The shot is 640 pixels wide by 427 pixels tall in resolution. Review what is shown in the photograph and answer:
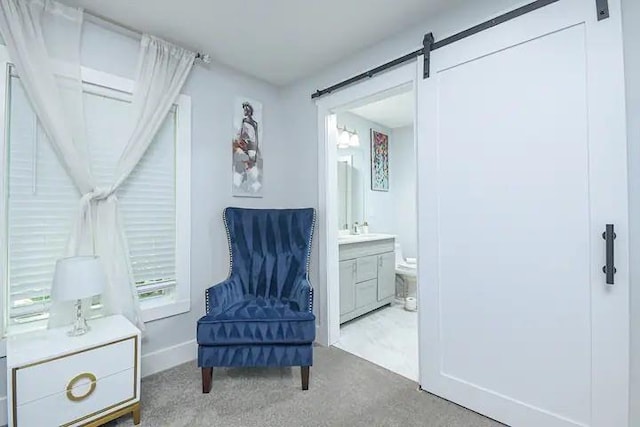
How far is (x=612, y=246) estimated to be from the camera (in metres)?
1.38

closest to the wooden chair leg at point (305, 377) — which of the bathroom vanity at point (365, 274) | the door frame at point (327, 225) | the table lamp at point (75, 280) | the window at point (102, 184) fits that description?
the door frame at point (327, 225)

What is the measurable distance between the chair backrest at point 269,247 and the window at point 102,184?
38cm

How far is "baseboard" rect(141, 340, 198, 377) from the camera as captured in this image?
2.21 meters

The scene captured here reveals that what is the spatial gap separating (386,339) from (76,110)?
2.86 metres

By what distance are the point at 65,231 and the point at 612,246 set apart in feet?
9.35

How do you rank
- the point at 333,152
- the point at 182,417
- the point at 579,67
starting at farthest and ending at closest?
1. the point at 333,152
2. the point at 182,417
3. the point at 579,67

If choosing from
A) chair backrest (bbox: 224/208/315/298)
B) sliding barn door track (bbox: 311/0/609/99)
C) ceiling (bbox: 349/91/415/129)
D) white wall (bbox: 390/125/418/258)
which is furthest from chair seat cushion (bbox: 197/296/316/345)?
white wall (bbox: 390/125/418/258)

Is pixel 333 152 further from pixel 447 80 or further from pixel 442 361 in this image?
pixel 442 361

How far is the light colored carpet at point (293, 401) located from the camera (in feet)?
5.64

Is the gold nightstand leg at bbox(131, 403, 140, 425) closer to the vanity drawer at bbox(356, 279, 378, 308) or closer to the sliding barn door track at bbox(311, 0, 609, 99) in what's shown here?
the vanity drawer at bbox(356, 279, 378, 308)

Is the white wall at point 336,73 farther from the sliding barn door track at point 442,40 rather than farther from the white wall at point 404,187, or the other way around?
the white wall at point 404,187

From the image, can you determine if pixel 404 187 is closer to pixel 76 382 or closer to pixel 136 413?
pixel 136 413

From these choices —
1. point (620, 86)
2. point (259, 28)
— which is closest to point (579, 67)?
point (620, 86)

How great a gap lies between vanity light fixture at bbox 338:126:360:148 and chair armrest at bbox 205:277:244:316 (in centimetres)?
209
